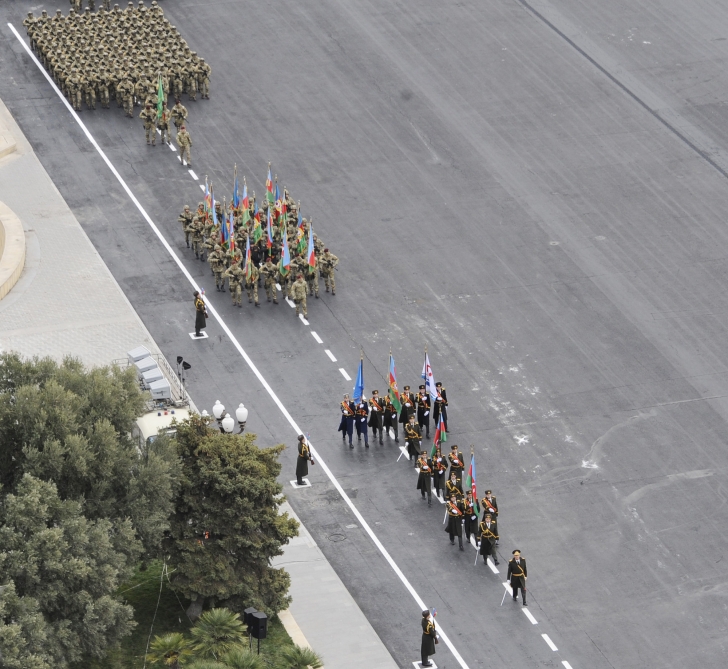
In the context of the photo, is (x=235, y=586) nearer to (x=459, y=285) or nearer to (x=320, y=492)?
(x=320, y=492)

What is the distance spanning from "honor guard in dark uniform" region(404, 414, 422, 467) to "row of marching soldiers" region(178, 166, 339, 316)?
25.2ft

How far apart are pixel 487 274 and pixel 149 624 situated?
20.6 metres

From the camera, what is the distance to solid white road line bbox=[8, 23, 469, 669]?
4606 centimetres

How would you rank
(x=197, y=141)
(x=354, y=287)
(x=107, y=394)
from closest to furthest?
(x=107, y=394)
(x=354, y=287)
(x=197, y=141)

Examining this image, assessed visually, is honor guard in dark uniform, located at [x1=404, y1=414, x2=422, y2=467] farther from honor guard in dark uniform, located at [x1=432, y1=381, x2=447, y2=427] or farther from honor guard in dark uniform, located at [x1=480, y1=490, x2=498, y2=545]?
honor guard in dark uniform, located at [x1=480, y1=490, x2=498, y2=545]

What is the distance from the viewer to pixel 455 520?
47469 millimetres

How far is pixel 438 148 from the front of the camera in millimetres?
68188

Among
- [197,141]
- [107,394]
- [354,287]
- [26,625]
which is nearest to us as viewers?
[26,625]

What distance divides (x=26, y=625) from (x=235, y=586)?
5.98m

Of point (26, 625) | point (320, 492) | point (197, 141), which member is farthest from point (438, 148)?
point (26, 625)

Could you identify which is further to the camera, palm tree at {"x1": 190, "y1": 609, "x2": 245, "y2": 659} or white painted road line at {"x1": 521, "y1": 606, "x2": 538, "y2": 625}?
white painted road line at {"x1": 521, "y1": 606, "x2": 538, "y2": 625}

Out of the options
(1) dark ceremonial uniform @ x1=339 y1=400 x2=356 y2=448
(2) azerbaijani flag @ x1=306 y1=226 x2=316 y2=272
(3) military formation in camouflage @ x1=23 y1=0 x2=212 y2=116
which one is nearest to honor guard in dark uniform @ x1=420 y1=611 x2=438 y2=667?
(1) dark ceremonial uniform @ x1=339 y1=400 x2=356 y2=448

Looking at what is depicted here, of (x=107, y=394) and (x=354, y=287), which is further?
(x=354, y=287)

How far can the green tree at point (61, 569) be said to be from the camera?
128 ft
